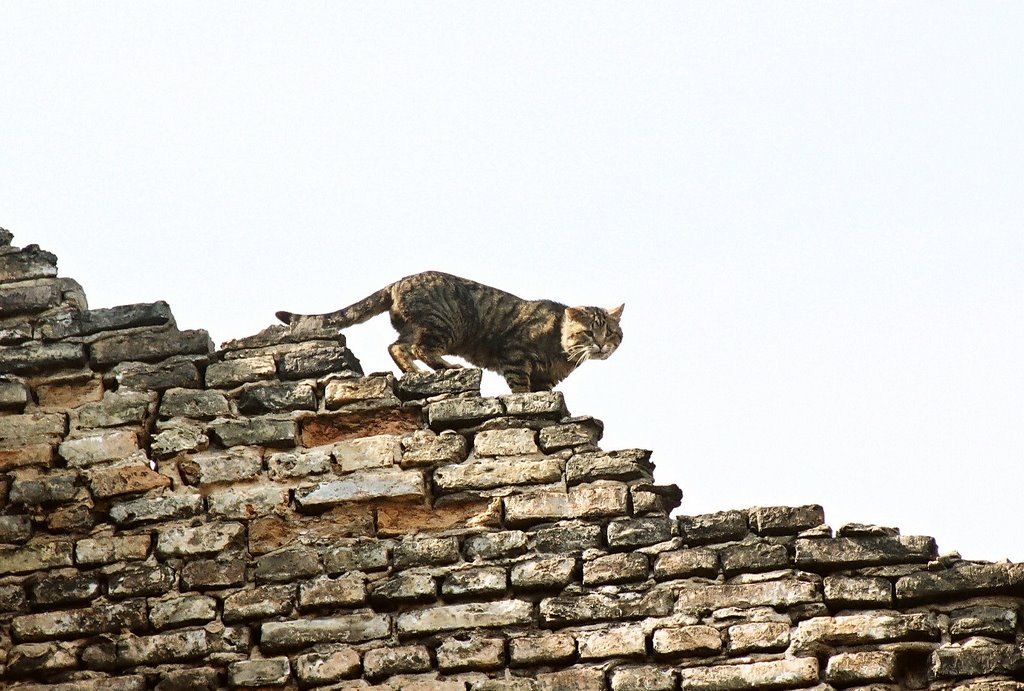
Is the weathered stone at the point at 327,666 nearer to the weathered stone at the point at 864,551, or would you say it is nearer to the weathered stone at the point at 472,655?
the weathered stone at the point at 472,655

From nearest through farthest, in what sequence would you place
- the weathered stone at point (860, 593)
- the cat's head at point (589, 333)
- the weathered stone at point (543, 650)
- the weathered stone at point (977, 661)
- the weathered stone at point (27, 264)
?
the weathered stone at point (977, 661), the weathered stone at point (860, 593), the weathered stone at point (543, 650), the weathered stone at point (27, 264), the cat's head at point (589, 333)

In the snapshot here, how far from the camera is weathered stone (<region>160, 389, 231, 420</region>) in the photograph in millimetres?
7465

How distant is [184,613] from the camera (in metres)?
7.07

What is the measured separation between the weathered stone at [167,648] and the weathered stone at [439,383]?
1359 millimetres

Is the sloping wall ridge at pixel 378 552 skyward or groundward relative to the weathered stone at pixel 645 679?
skyward

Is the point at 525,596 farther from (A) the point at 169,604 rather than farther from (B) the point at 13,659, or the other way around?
(B) the point at 13,659

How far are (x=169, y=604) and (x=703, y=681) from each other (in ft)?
7.44

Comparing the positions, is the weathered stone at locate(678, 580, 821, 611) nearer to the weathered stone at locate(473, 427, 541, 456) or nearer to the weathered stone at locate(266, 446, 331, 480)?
the weathered stone at locate(473, 427, 541, 456)

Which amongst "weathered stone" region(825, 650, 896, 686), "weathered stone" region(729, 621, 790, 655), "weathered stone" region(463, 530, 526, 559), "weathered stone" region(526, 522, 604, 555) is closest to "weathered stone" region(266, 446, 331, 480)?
"weathered stone" region(463, 530, 526, 559)

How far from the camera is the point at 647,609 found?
6797 millimetres

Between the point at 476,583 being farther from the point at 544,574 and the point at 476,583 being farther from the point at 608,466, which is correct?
the point at 608,466

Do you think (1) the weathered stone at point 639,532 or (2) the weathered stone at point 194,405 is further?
(2) the weathered stone at point 194,405

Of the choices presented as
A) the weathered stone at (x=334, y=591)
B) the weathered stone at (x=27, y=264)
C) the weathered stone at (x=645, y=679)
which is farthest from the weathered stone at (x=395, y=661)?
the weathered stone at (x=27, y=264)

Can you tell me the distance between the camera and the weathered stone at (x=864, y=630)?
659cm
